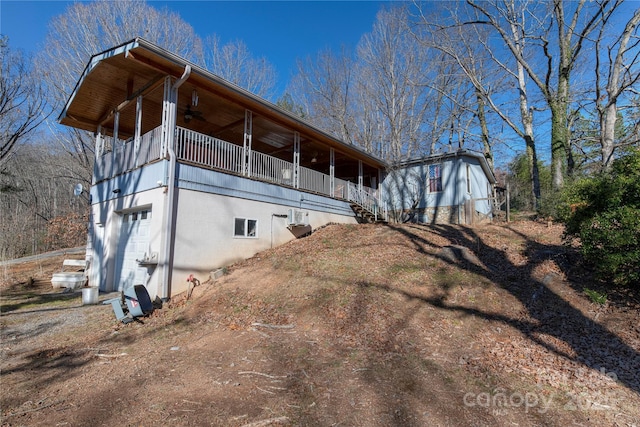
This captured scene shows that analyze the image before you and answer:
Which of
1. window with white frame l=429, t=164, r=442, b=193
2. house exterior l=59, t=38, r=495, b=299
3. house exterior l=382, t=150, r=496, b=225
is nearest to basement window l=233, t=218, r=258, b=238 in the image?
house exterior l=59, t=38, r=495, b=299

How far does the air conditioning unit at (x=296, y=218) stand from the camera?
11516 millimetres

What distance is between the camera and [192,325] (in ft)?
21.0

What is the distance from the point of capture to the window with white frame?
16.9 metres

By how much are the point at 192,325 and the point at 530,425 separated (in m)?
5.50

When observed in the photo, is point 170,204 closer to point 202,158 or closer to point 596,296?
point 202,158

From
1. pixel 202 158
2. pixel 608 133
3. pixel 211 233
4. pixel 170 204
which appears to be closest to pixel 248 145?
pixel 202 158

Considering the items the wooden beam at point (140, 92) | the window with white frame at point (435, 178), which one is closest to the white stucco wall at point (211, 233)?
the wooden beam at point (140, 92)

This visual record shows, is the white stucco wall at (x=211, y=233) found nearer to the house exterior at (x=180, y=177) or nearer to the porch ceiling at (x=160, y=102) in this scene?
the house exterior at (x=180, y=177)

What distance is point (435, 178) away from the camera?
1700cm

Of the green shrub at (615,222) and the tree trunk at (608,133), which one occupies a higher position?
the tree trunk at (608,133)

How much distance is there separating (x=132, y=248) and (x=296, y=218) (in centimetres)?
507

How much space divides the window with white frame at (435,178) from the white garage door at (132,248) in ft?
43.4

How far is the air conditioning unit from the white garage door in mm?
4406

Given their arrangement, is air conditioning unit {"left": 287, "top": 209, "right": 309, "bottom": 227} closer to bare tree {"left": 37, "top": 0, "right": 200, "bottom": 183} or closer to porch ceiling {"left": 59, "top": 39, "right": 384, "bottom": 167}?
porch ceiling {"left": 59, "top": 39, "right": 384, "bottom": 167}
